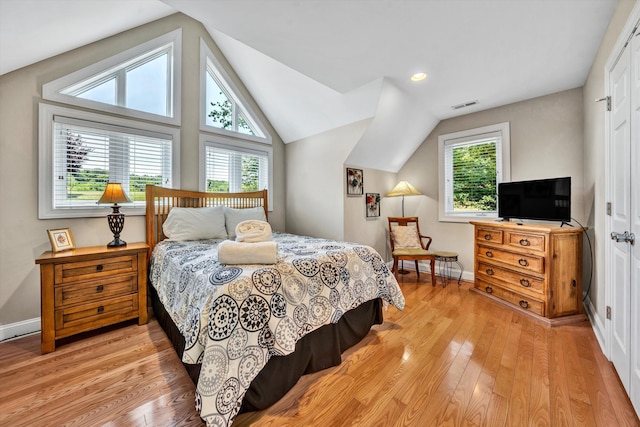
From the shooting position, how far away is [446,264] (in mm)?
Answer: 3842

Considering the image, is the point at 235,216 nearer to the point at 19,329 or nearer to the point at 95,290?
the point at 95,290

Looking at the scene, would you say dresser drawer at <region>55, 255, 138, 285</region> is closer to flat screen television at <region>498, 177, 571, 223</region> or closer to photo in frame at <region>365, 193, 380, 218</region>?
photo in frame at <region>365, 193, 380, 218</region>

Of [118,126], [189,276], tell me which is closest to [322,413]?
[189,276]

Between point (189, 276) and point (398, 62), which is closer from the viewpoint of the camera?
point (189, 276)

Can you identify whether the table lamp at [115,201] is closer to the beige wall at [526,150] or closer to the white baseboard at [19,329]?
the white baseboard at [19,329]

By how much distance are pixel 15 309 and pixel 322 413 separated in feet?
9.40

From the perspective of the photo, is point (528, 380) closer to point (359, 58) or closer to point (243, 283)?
point (243, 283)

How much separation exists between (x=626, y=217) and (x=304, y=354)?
7.06 feet

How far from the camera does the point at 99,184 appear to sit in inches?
102

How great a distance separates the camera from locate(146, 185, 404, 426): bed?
1.20 metres

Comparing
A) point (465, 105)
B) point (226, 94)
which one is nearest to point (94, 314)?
point (226, 94)

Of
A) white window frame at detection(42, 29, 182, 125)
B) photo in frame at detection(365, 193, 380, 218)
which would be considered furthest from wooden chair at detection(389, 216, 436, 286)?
white window frame at detection(42, 29, 182, 125)

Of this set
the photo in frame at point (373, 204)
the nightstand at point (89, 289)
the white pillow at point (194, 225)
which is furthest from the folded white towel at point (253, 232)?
the photo in frame at point (373, 204)

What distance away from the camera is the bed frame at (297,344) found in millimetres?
1394
